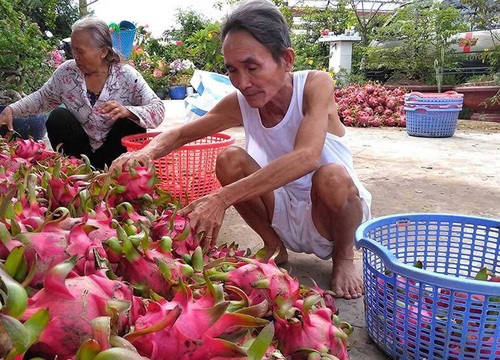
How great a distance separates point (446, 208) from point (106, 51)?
232cm

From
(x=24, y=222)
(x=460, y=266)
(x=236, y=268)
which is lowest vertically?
(x=460, y=266)

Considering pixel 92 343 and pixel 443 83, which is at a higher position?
pixel 92 343

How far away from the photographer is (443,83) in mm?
9336

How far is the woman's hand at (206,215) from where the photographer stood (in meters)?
1.39

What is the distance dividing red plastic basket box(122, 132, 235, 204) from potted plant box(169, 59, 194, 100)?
33.3 ft

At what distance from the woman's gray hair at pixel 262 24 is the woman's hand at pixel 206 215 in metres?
0.61

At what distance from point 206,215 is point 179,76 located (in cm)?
1188

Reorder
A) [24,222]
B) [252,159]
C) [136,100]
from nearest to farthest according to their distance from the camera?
[24,222] < [252,159] < [136,100]

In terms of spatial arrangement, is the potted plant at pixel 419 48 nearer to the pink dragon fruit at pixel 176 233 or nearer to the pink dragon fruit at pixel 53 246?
the pink dragon fruit at pixel 176 233

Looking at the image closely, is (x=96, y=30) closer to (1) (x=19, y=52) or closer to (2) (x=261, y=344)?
(1) (x=19, y=52)

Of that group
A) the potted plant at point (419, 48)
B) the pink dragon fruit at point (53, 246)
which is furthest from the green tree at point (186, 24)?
the pink dragon fruit at point (53, 246)

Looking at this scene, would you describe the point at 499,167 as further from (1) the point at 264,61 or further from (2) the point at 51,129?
(2) the point at 51,129

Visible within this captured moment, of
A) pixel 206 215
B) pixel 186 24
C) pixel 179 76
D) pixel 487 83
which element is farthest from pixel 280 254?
pixel 186 24

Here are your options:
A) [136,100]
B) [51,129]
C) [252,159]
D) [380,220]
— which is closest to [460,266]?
[380,220]
